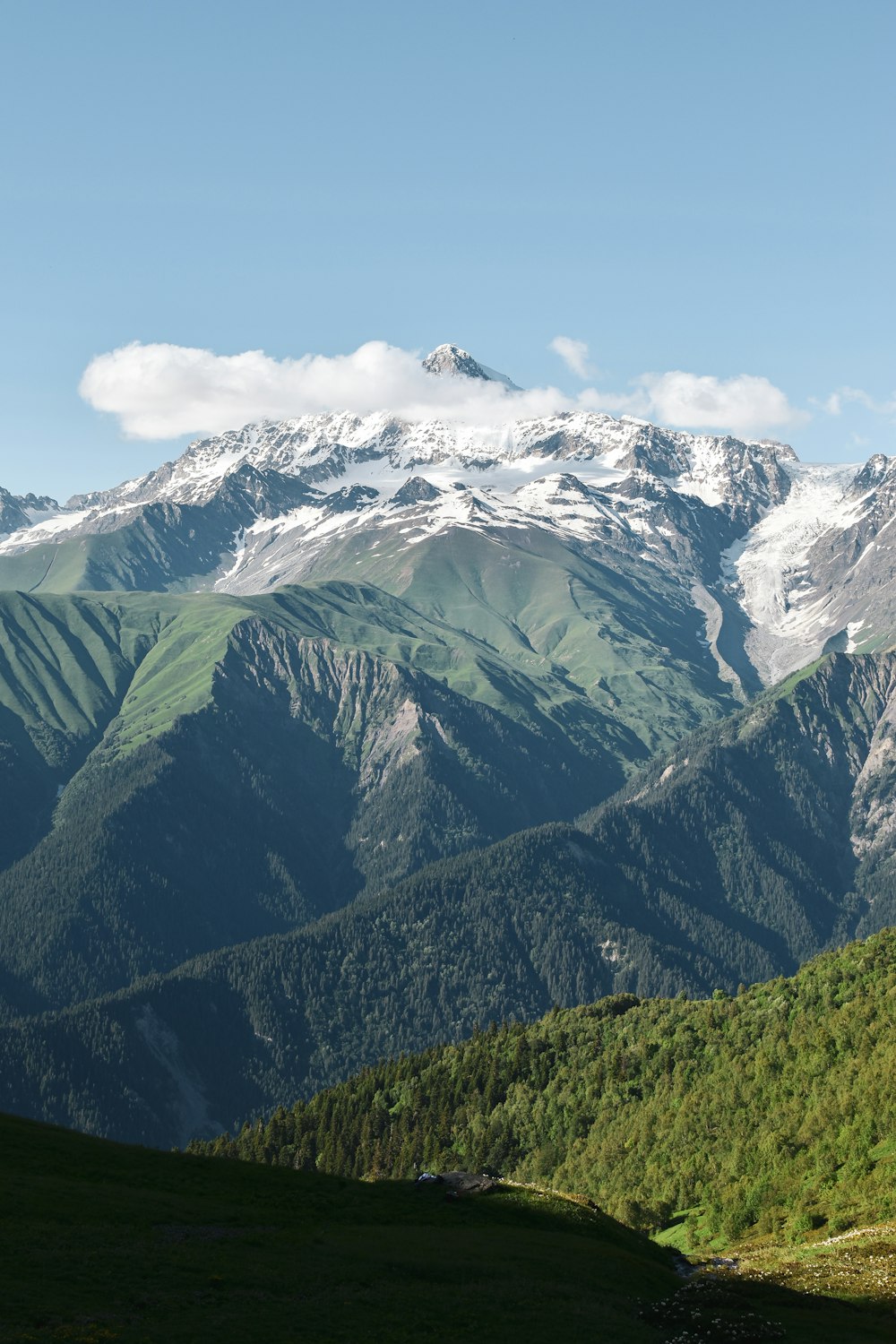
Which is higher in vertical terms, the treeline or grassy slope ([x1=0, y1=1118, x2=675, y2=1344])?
grassy slope ([x1=0, y1=1118, x2=675, y2=1344])

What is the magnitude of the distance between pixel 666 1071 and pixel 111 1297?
135 m

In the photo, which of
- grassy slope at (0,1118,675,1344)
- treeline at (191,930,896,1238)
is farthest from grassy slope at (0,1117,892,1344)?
treeline at (191,930,896,1238)

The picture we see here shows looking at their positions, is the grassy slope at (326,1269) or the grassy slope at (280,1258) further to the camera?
the grassy slope at (326,1269)

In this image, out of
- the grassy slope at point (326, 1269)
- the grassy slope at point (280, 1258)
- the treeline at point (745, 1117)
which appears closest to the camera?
the grassy slope at point (280, 1258)

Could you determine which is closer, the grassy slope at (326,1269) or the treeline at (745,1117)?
the grassy slope at (326,1269)

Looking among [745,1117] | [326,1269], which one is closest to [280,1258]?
[326,1269]

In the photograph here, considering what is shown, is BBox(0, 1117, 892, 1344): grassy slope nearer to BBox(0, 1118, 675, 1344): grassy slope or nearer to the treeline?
BBox(0, 1118, 675, 1344): grassy slope

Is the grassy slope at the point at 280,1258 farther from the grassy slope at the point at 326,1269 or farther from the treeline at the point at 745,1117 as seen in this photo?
the treeline at the point at 745,1117

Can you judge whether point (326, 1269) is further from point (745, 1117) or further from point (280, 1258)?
point (745, 1117)

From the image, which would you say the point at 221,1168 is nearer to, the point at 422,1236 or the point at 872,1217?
the point at 422,1236

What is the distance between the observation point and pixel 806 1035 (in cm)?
15738

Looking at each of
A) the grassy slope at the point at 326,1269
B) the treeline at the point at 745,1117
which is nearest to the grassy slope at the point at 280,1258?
the grassy slope at the point at 326,1269

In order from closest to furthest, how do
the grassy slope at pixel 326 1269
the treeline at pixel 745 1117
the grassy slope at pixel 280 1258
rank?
the grassy slope at pixel 280 1258, the grassy slope at pixel 326 1269, the treeline at pixel 745 1117

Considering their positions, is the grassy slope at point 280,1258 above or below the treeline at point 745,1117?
above
